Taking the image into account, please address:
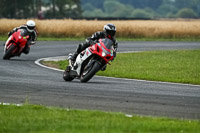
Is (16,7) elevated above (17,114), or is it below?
below

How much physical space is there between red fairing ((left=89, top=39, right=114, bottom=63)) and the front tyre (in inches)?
9.4

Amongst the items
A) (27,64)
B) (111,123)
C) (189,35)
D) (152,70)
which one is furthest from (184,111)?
(189,35)

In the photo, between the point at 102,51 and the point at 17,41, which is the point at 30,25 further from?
the point at 102,51

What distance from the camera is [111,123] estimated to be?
877 cm

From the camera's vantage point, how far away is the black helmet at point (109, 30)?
14617 millimetres

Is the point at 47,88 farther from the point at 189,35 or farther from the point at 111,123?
the point at 189,35

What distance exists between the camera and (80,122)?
8875 millimetres

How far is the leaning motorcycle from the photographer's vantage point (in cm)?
1453

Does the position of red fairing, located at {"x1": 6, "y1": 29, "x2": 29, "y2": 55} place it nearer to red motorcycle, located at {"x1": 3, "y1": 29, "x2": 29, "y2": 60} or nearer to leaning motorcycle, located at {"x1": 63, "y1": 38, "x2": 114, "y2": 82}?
red motorcycle, located at {"x1": 3, "y1": 29, "x2": 29, "y2": 60}

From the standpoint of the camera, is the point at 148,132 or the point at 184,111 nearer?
the point at 148,132

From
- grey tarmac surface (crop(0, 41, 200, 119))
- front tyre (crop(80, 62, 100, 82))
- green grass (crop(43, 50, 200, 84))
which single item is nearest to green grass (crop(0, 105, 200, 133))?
grey tarmac surface (crop(0, 41, 200, 119))

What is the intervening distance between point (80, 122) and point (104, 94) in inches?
139

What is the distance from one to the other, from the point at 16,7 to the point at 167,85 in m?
72.2

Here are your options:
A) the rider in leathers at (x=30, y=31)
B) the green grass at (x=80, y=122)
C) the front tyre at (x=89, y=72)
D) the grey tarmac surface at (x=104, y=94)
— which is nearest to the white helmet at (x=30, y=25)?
the rider in leathers at (x=30, y=31)
